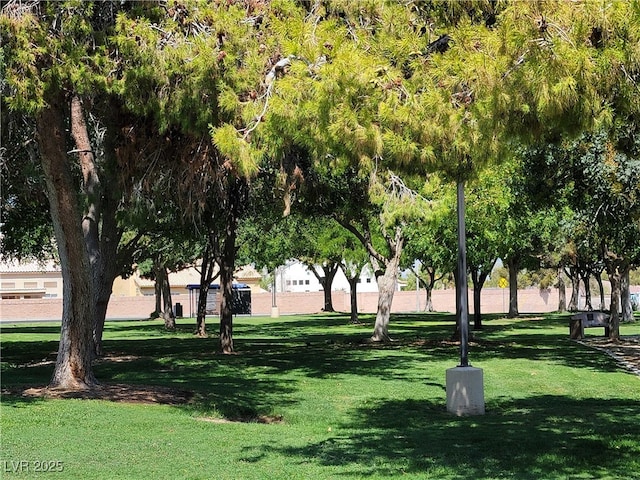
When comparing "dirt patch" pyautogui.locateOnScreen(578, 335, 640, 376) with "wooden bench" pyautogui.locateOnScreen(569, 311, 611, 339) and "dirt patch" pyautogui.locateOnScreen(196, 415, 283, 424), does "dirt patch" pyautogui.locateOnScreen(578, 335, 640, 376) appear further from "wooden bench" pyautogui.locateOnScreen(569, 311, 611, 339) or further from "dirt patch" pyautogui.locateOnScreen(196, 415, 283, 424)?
"dirt patch" pyautogui.locateOnScreen(196, 415, 283, 424)

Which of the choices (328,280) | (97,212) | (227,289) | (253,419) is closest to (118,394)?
(253,419)

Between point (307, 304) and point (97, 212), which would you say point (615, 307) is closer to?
point (97, 212)

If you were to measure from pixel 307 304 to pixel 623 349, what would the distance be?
50640 mm

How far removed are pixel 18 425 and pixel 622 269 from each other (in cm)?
2629

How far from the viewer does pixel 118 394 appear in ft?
47.7

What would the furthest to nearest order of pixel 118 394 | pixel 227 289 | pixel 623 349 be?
pixel 623 349 → pixel 227 289 → pixel 118 394

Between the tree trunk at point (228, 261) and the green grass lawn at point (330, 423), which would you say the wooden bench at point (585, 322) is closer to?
the green grass lawn at point (330, 423)

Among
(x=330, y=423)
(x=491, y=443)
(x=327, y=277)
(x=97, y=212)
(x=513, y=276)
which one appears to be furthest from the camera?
(x=327, y=277)

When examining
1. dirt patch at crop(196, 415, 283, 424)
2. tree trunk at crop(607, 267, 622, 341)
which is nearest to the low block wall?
tree trunk at crop(607, 267, 622, 341)

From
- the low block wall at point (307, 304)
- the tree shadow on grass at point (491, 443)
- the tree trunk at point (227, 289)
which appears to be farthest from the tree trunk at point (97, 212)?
the low block wall at point (307, 304)

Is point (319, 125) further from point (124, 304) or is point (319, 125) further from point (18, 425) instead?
point (124, 304)

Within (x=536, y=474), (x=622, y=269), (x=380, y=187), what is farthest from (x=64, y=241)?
(x=622, y=269)

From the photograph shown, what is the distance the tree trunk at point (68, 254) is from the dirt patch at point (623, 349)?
12050mm

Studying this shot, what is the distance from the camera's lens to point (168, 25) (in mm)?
13156
